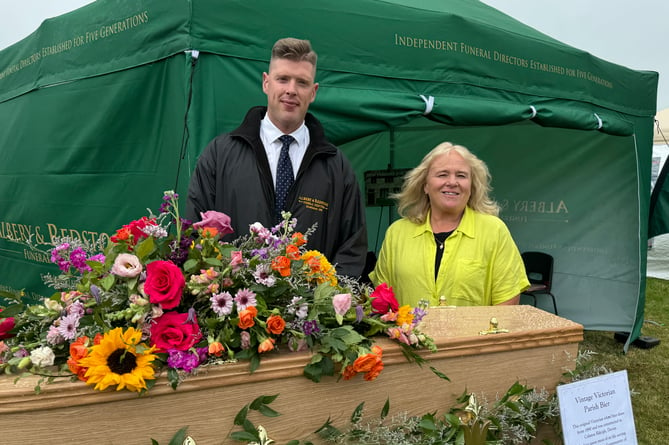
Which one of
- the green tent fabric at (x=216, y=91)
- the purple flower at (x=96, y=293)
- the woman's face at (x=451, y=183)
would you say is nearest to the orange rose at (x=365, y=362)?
the purple flower at (x=96, y=293)

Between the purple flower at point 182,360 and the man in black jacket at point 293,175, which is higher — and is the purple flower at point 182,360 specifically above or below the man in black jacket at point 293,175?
below

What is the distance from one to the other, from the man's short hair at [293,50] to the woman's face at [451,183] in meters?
0.77

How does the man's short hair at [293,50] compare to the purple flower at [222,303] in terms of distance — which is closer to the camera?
the purple flower at [222,303]

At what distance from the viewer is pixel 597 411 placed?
1337 mm

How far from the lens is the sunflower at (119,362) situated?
96 centimetres

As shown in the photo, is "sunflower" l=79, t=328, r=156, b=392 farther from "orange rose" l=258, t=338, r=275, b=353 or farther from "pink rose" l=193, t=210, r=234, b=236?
"pink rose" l=193, t=210, r=234, b=236

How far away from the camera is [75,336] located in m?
1.04

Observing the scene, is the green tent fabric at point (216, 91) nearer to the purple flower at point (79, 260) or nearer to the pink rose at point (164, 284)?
the purple flower at point (79, 260)

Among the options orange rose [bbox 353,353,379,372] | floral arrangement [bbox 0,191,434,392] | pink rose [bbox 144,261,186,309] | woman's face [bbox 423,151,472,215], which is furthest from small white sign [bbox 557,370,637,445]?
woman's face [bbox 423,151,472,215]

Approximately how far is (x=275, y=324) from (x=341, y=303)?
0.16 meters

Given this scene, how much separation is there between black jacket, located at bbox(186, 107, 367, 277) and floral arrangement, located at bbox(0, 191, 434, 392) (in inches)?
27.3

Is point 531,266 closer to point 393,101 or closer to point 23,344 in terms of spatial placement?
point 393,101

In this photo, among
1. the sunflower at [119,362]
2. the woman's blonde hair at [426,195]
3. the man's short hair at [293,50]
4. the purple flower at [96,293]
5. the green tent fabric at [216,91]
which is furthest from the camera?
the green tent fabric at [216,91]

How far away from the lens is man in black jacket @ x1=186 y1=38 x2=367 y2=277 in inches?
76.8
